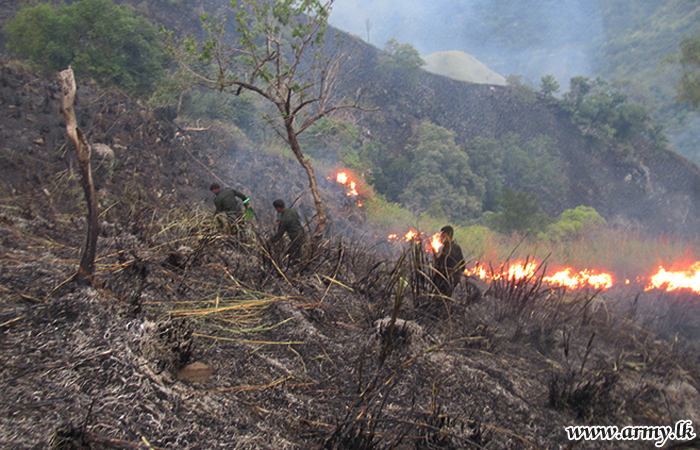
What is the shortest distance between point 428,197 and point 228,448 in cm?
2155

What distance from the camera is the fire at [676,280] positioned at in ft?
37.1

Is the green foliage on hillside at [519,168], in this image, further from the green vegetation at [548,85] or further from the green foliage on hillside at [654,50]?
the green foliage on hillside at [654,50]

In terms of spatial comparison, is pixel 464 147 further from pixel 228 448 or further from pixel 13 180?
pixel 228 448

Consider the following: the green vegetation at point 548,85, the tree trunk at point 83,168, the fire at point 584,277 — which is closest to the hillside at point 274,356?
the tree trunk at point 83,168

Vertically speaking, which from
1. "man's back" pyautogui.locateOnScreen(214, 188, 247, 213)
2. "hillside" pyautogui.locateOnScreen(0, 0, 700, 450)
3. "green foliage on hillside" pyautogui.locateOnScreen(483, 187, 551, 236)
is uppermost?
"green foliage on hillside" pyautogui.locateOnScreen(483, 187, 551, 236)

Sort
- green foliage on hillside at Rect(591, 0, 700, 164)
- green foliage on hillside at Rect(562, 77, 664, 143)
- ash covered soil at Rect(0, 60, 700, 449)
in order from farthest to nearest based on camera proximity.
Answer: green foliage on hillside at Rect(591, 0, 700, 164) < green foliage on hillside at Rect(562, 77, 664, 143) < ash covered soil at Rect(0, 60, 700, 449)

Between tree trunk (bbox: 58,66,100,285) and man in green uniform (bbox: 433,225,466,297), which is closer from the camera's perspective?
tree trunk (bbox: 58,66,100,285)

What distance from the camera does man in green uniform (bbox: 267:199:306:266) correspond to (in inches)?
156

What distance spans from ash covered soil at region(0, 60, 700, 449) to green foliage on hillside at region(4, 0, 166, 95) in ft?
25.6

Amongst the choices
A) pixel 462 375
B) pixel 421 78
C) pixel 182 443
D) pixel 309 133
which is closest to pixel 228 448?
pixel 182 443

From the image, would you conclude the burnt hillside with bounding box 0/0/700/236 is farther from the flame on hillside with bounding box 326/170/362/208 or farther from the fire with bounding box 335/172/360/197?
the fire with bounding box 335/172/360/197

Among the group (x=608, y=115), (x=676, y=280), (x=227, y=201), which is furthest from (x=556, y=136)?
(x=227, y=201)

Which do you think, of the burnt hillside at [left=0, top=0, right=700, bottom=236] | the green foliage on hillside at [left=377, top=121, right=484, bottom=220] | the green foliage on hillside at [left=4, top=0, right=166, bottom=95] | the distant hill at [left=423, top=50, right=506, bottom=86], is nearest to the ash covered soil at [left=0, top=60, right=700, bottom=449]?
the green foliage on hillside at [left=4, top=0, right=166, bottom=95]

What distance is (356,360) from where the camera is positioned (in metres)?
2.65
